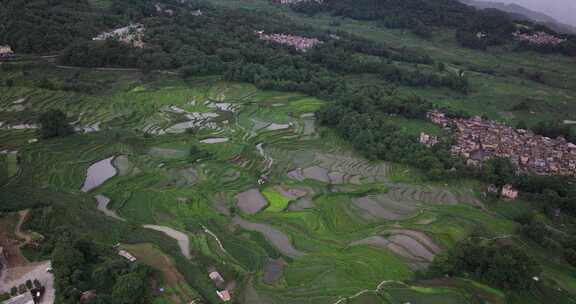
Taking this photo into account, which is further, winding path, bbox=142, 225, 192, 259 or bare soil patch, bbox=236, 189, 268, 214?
bare soil patch, bbox=236, 189, 268, 214

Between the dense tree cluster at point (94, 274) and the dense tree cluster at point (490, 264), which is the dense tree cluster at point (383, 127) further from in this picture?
the dense tree cluster at point (94, 274)

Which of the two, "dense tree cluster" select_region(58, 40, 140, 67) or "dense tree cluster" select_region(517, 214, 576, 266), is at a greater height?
"dense tree cluster" select_region(58, 40, 140, 67)

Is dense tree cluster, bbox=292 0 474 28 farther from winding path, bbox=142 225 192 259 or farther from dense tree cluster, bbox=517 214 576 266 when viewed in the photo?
winding path, bbox=142 225 192 259

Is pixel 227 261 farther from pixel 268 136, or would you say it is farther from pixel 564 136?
pixel 564 136

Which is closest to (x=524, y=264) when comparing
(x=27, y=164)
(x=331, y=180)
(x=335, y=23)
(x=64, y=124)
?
(x=331, y=180)

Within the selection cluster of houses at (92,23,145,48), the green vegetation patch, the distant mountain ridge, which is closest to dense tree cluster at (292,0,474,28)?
the distant mountain ridge

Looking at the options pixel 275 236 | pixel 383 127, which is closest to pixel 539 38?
pixel 383 127
